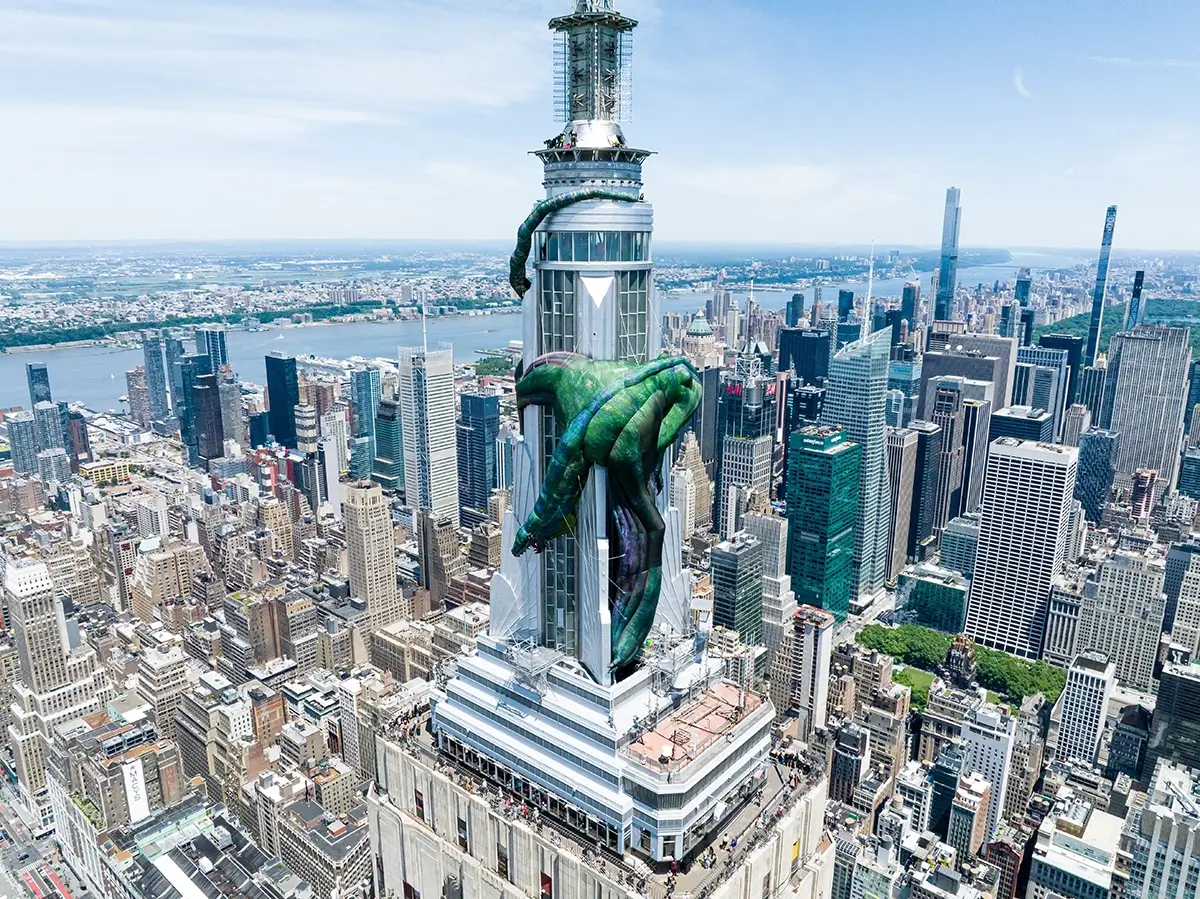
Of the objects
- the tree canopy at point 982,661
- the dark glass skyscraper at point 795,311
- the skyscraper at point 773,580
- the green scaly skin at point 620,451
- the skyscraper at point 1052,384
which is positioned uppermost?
the green scaly skin at point 620,451

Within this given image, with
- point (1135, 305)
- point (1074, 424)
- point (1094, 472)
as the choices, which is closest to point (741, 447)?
point (1094, 472)

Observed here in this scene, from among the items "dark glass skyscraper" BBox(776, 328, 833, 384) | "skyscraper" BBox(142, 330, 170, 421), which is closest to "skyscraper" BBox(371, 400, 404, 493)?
"skyscraper" BBox(142, 330, 170, 421)

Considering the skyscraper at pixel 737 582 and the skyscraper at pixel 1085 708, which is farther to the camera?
the skyscraper at pixel 737 582

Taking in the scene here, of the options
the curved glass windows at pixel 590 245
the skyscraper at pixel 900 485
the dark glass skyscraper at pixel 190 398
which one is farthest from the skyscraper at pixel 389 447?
the curved glass windows at pixel 590 245

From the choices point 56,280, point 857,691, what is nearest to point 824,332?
point 857,691

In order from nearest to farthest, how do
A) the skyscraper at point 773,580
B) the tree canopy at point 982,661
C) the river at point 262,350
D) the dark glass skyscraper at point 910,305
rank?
1. the tree canopy at point 982,661
2. the skyscraper at point 773,580
3. the river at point 262,350
4. the dark glass skyscraper at point 910,305

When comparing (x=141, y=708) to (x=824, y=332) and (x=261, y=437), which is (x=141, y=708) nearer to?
(x=261, y=437)

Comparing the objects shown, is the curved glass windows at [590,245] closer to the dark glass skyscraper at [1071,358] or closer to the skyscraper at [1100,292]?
the dark glass skyscraper at [1071,358]
